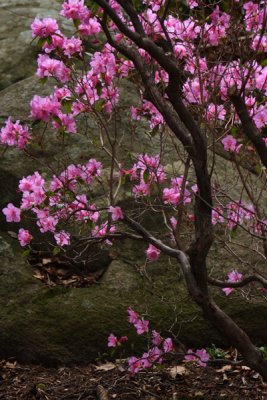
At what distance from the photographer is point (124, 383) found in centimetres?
339

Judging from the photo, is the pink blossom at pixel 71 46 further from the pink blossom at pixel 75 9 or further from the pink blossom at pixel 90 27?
the pink blossom at pixel 75 9

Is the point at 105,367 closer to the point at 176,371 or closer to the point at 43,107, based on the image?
the point at 176,371

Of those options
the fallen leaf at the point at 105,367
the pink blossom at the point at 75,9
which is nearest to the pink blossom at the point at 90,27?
the pink blossom at the point at 75,9

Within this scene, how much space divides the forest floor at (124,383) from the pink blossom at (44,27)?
1.92m

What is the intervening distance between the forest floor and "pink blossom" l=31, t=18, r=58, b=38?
A: 1.92 m

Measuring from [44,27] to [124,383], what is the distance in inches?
79.8

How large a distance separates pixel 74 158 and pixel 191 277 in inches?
81.7

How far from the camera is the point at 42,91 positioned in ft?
15.8

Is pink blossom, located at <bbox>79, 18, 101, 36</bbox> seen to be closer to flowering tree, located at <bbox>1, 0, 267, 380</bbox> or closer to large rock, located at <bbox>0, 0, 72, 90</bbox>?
flowering tree, located at <bbox>1, 0, 267, 380</bbox>

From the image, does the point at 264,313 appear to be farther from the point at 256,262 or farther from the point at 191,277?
the point at 191,277

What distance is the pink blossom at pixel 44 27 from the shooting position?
8.44 feet

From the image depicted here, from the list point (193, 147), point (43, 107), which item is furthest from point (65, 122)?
point (193, 147)

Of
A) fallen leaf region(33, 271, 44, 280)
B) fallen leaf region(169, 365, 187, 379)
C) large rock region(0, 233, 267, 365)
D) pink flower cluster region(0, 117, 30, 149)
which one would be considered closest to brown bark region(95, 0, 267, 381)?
pink flower cluster region(0, 117, 30, 149)

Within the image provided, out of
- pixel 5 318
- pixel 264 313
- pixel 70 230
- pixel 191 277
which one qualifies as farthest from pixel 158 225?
pixel 191 277
